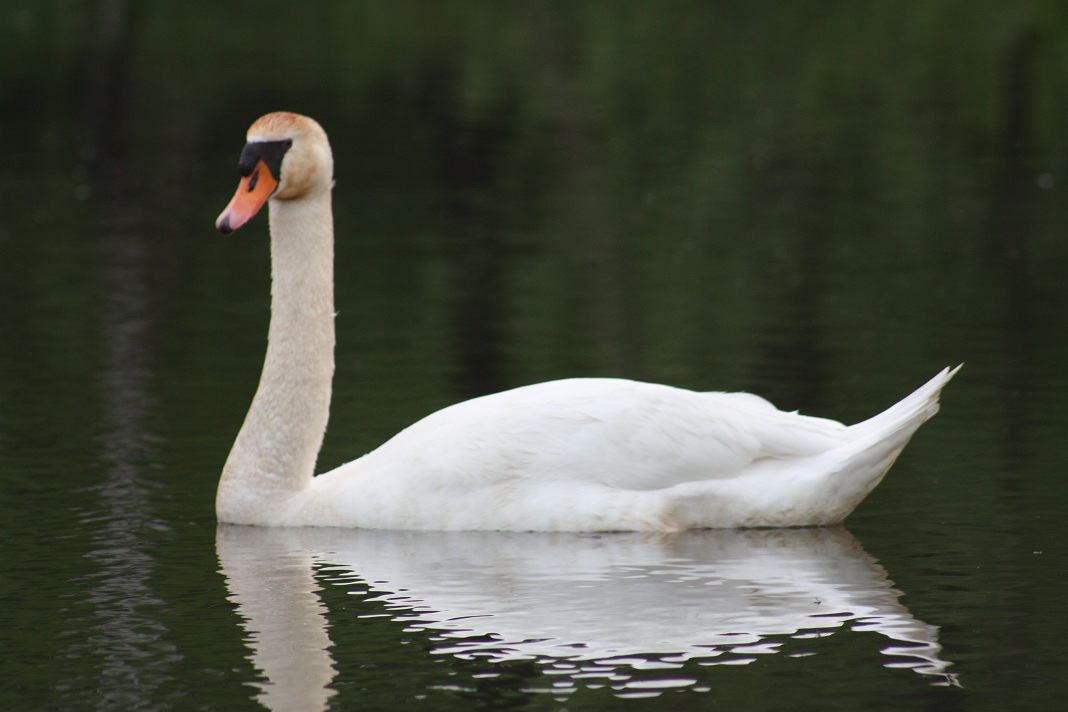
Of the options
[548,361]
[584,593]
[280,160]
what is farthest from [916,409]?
[548,361]

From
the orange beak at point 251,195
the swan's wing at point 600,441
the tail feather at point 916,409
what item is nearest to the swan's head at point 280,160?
the orange beak at point 251,195

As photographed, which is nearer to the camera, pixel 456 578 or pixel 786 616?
pixel 786 616

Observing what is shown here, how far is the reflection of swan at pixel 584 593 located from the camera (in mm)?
7262

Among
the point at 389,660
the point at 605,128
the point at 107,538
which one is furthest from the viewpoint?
the point at 605,128

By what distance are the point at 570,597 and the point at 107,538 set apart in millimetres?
2442

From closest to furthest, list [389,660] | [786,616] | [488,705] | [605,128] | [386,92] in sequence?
1. [488,705]
2. [389,660]
3. [786,616]
4. [605,128]
5. [386,92]

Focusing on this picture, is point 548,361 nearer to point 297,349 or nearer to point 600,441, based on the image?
point 297,349

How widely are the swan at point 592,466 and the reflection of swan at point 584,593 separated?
10cm

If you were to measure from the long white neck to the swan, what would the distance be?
0.13 metres

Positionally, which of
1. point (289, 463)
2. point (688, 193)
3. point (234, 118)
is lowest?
point (289, 463)

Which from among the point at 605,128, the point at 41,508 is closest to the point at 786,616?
the point at 41,508

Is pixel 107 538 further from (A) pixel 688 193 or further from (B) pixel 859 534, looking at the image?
(A) pixel 688 193

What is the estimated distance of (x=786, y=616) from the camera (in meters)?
7.68

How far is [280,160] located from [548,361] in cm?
436
